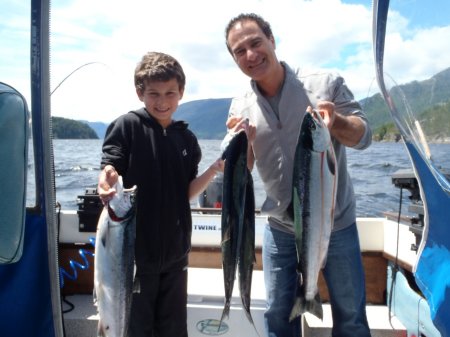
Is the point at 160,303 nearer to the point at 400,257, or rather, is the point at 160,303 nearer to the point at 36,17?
the point at 36,17

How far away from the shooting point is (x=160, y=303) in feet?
10.7

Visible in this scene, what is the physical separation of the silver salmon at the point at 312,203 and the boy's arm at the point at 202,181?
721mm

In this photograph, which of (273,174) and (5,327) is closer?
(5,327)

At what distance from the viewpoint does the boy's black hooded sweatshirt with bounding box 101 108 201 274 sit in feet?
10.2

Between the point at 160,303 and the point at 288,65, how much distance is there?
1980 millimetres

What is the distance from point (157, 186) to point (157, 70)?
2.69 ft

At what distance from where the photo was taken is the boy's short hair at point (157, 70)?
3107 mm

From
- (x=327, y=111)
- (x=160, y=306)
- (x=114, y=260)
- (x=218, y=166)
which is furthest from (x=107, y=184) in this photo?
(x=327, y=111)

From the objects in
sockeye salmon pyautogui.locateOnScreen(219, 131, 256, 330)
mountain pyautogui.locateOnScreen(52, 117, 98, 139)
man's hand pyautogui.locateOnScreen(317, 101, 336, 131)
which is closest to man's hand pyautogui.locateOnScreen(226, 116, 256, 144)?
sockeye salmon pyautogui.locateOnScreen(219, 131, 256, 330)

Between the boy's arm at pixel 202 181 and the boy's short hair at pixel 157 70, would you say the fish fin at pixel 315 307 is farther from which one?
the boy's short hair at pixel 157 70

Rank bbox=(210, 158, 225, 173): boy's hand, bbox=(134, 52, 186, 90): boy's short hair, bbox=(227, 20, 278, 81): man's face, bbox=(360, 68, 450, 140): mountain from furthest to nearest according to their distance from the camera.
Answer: bbox=(134, 52, 186, 90): boy's short hair < bbox=(210, 158, 225, 173): boy's hand < bbox=(227, 20, 278, 81): man's face < bbox=(360, 68, 450, 140): mountain

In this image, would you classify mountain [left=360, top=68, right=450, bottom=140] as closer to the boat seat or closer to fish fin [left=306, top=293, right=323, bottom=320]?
fish fin [left=306, top=293, right=323, bottom=320]

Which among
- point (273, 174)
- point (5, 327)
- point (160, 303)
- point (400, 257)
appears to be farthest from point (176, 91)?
point (400, 257)

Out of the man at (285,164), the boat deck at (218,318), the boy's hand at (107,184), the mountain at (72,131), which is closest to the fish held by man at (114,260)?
the boy's hand at (107,184)
